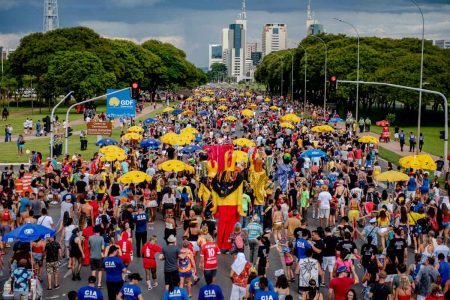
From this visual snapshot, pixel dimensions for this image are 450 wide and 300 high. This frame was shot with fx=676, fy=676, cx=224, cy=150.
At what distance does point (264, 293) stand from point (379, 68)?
71807mm

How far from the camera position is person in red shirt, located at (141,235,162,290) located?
14.6 meters

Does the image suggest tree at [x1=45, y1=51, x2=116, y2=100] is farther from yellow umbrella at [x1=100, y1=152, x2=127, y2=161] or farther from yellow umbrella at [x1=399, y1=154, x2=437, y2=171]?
yellow umbrella at [x1=399, y1=154, x2=437, y2=171]

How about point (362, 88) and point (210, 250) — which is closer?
point (210, 250)

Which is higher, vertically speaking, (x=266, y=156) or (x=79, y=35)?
(x=79, y=35)

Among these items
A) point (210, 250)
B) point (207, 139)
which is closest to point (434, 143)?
point (207, 139)

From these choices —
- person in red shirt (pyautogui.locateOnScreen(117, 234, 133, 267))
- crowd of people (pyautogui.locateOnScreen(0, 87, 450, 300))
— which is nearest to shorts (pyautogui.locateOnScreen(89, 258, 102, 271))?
crowd of people (pyautogui.locateOnScreen(0, 87, 450, 300))

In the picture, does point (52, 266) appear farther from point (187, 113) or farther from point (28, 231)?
point (187, 113)

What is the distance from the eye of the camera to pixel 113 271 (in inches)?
523

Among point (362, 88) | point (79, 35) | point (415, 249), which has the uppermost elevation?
point (79, 35)

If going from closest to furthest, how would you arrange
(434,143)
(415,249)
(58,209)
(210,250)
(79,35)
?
1. (210,250)
2. (415,249)
3. (58,209)
4. (434,143)
5. (79,35)

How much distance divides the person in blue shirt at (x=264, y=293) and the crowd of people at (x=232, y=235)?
0.06ft

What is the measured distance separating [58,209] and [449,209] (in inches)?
541

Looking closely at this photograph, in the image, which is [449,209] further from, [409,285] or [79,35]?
[79,35]

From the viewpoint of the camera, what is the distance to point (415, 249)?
18.9m
